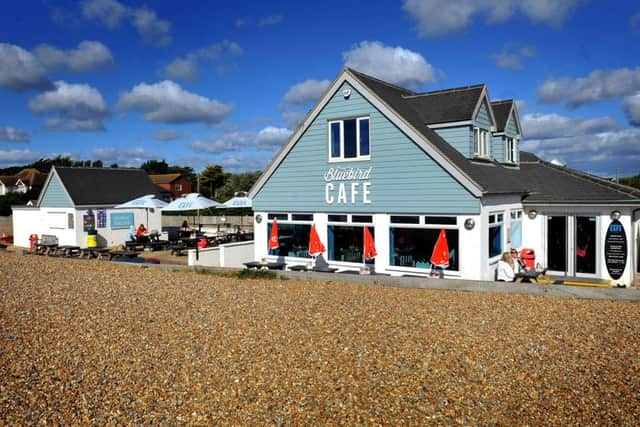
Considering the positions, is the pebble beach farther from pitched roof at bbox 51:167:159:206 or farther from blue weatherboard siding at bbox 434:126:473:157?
pitched roof at bbox 51:167:159:206

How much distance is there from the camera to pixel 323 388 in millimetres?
7223

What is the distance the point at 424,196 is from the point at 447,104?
448cm

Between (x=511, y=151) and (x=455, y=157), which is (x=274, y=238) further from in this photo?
(x=511, y=151)

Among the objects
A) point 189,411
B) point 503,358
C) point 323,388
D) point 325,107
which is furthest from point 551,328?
point 325,107

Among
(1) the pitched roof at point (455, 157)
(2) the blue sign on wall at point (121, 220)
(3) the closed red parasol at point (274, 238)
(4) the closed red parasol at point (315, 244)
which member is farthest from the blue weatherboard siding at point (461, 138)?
(2) the blue sign on wall at point (121, 220)

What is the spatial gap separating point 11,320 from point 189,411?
632 centimetres

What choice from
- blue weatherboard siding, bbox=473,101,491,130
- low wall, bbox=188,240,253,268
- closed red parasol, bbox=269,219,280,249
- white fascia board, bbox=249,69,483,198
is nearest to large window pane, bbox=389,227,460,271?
white fascia board, bbox=249,69,483,198

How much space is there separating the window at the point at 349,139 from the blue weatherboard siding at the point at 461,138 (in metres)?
2.74

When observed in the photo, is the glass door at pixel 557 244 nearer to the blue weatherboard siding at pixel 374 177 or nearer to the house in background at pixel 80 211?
the blue weatherboard siding at pixel 374 177

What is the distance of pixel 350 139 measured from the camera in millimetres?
17594

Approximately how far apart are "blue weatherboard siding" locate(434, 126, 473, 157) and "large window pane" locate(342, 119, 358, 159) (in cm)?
302

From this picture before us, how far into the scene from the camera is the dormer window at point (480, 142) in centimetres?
1791

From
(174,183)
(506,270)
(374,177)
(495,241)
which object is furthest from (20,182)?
(506,270)

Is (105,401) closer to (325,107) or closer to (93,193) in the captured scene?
(325,107)
